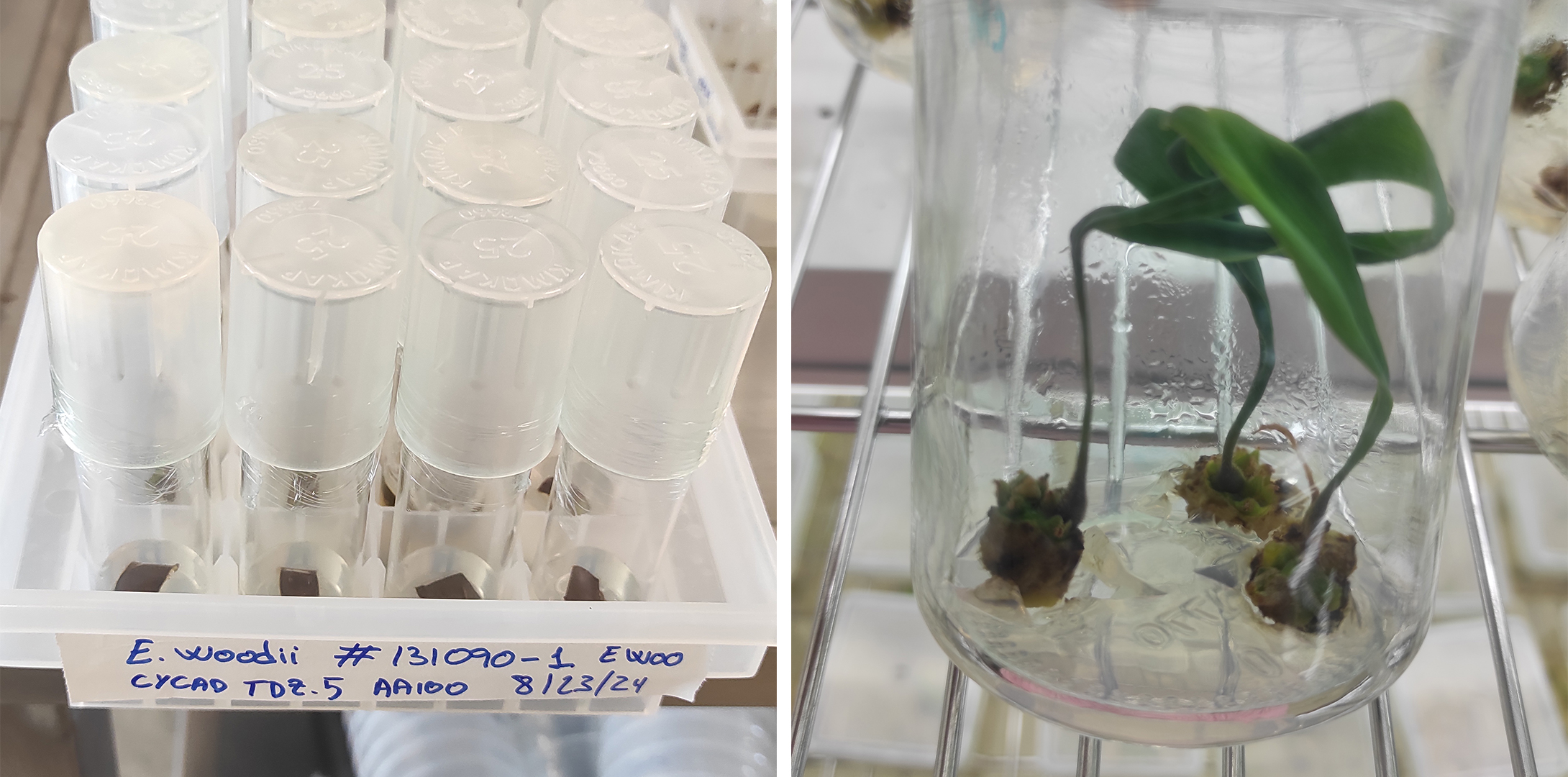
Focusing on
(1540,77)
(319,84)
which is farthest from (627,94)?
(1540,77)

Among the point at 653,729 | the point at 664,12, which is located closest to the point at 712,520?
the point at 653,729

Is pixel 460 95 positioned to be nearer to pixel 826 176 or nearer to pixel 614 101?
pixel 614 101

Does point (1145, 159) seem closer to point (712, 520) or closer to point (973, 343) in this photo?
point (973, 343)

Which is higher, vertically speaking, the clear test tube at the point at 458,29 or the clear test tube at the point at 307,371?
the clear test tube at the point at 458,29

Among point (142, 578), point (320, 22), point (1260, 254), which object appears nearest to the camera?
point (1260, 254)

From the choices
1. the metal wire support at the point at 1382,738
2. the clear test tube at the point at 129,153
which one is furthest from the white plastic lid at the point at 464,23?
the metal wire support at the point at 1382,738

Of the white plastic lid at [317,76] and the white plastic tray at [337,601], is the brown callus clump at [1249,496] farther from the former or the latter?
the white plastic lid at [317,76]
